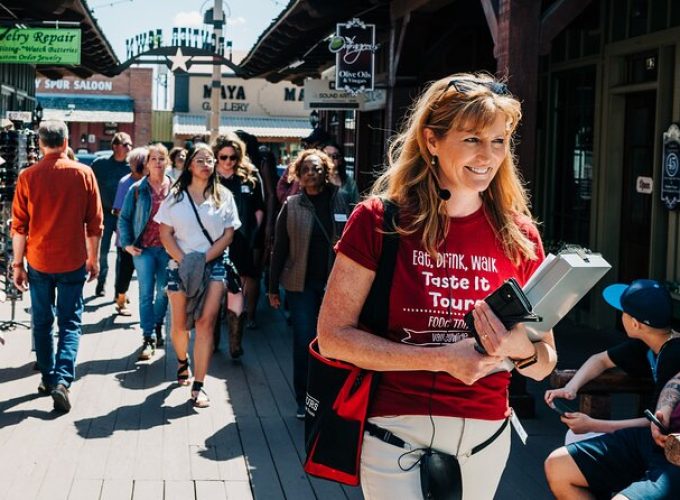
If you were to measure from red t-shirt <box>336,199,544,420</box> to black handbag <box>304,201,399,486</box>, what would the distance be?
23 mm

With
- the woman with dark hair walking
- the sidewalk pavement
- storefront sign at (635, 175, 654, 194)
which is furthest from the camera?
storefront sign at (635, 175, 654, 194)

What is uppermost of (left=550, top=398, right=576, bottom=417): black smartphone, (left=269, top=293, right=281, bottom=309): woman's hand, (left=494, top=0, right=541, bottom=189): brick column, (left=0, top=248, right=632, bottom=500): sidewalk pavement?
(left=494, top=0, right=541, bottom=189): brick column

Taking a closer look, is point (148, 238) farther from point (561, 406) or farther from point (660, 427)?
point (660, 427)

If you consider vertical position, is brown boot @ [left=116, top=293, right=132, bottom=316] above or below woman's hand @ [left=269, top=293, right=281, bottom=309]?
below

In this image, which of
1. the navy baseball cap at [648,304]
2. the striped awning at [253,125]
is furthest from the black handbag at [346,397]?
the striped awning at [253,125]

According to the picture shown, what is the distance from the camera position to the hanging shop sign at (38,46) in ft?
45.9

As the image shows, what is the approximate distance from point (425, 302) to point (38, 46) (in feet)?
40.5

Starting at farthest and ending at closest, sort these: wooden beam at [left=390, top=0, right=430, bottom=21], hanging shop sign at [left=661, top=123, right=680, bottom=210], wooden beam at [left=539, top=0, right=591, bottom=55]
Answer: wooden beam at [left=390, top=0, right=430, bottom=21], hanging shop sign at [left=661, top=123, right=680, bottom=210], wooden beam at [left=539, top=0, right=591, bottom=55]

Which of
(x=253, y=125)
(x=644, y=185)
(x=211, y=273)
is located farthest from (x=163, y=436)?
(x=253, y=125)

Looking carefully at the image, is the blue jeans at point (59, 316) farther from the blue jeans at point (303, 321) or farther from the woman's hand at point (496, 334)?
the woman's hand at point (496, 334)

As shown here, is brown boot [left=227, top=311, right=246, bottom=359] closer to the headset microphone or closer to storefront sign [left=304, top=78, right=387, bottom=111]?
storefront sign [left=304, top=78, right=387, bottom=111]

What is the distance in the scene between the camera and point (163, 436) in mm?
6582

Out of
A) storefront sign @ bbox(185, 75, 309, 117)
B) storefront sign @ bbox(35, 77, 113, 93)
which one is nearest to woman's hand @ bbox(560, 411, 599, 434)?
storefront sign @ bbox(185, 75, 309, 117)

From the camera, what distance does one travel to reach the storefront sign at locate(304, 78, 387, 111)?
44.0 ft
